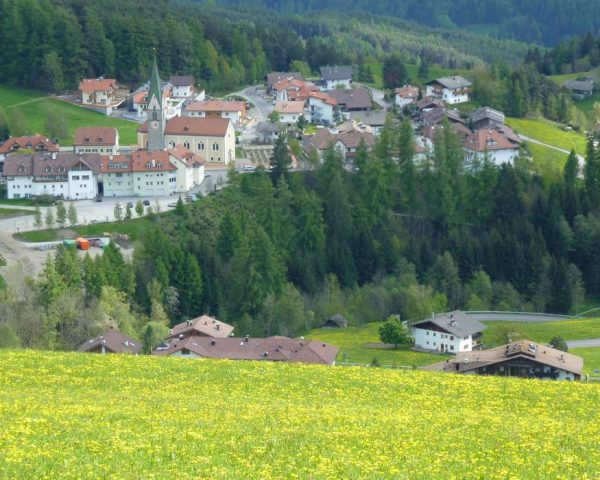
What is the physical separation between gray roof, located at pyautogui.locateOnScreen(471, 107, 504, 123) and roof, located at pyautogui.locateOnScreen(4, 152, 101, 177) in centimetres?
2992

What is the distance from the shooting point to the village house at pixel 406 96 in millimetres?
100188

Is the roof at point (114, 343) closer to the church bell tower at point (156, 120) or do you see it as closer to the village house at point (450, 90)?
the church bell tower at point (156, 120)

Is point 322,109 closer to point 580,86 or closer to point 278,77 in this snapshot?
point 278,77

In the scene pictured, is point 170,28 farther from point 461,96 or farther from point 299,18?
point 299,18

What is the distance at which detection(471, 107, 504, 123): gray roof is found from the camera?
9050cm

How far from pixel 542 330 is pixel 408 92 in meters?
45.3

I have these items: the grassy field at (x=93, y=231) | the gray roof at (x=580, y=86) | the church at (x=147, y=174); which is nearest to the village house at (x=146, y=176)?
the church at (x=147, y=174)

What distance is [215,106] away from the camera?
9306 cm

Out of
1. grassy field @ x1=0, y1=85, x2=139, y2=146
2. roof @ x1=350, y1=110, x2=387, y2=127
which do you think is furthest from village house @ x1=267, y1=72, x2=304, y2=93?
grassy field @ x1=0, y1=85, x2=139, y2=146

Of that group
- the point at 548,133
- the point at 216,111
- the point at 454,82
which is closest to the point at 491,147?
the point at 548,133

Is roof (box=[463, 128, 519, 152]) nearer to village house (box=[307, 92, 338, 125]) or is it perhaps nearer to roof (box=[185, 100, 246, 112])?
village house (box=[307, 92, 338, 125])

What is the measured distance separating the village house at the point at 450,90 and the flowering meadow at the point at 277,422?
6800 cm

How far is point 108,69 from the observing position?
10525 centimetres

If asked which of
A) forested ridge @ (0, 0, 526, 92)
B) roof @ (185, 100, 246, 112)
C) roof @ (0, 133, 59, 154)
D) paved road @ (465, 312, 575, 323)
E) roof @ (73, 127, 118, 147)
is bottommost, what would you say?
paved road @ (465, 312, 575, 323)
